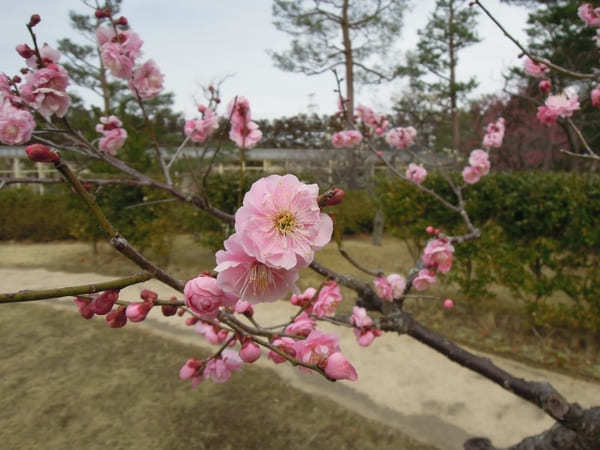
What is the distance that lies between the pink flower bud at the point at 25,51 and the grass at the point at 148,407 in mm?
1879

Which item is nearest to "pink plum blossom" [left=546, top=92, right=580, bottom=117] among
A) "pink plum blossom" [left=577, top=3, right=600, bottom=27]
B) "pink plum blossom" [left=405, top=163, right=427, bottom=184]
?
"pink plum blossom" [left=577, top=3, right=600, bottom=27]

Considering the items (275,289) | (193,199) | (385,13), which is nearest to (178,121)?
(385,13)

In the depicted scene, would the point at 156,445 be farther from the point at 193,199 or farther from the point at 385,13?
the point at 385,13

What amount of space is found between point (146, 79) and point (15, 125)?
2.07 feet

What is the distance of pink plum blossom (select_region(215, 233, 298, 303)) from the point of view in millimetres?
A: 527

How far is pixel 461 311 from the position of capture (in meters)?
4.11

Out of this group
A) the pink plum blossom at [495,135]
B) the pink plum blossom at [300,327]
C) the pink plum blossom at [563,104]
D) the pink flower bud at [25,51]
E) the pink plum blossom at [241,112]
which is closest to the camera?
the pink plum blossom at [300,327]

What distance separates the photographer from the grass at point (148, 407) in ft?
6.57

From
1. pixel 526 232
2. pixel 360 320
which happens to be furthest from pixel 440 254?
pixel 526 232

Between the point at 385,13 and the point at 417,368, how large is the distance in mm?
12388

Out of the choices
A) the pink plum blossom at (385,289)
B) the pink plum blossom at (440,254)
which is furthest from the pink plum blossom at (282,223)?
the pink plum blossom at (440,254)

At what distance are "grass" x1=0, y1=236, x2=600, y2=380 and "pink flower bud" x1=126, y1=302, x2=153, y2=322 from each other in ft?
10.7

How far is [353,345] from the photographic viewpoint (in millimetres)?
3180

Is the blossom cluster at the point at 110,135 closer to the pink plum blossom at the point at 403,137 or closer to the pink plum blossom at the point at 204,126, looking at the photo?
the pink plum blossom at the point at 204,126
